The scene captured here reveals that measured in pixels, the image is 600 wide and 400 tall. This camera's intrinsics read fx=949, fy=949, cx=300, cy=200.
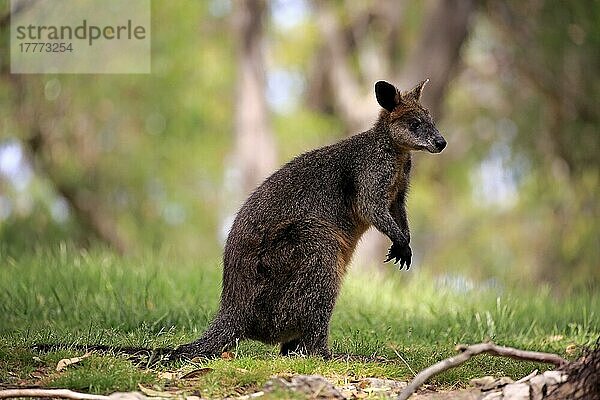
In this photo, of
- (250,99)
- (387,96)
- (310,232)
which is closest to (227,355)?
(310,232)

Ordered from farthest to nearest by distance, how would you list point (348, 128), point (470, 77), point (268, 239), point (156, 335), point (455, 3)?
point (470, 77) < point (348, 128) < point (455, 3) < point (156, 335) < point (268, 239)

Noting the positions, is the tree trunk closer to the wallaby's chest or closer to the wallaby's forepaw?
the wallaby's chest

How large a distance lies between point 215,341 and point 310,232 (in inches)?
35.1

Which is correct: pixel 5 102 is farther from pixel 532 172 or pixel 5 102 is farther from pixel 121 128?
pixel 532 172

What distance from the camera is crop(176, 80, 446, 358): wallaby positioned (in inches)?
230

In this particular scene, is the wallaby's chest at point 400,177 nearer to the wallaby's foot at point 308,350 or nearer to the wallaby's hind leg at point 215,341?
the wallaby's foot at point 308,350

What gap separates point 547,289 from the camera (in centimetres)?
989

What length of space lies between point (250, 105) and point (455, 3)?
4287 millimetres

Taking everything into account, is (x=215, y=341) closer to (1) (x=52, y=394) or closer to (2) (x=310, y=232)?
(2) (x=310, y=232)

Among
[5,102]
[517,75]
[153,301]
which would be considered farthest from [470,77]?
[153,301]

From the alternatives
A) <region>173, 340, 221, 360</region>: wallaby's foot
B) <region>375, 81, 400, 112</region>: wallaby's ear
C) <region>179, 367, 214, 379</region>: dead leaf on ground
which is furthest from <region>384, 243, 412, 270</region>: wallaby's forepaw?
<region>179, 367, 214, 379</region>: dead leaf on ground

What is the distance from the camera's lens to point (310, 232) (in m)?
5.91

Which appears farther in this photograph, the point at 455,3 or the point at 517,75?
the point at 517,75

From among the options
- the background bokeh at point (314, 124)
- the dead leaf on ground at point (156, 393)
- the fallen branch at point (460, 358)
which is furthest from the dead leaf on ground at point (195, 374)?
the background bokeh at point (314, 124)
